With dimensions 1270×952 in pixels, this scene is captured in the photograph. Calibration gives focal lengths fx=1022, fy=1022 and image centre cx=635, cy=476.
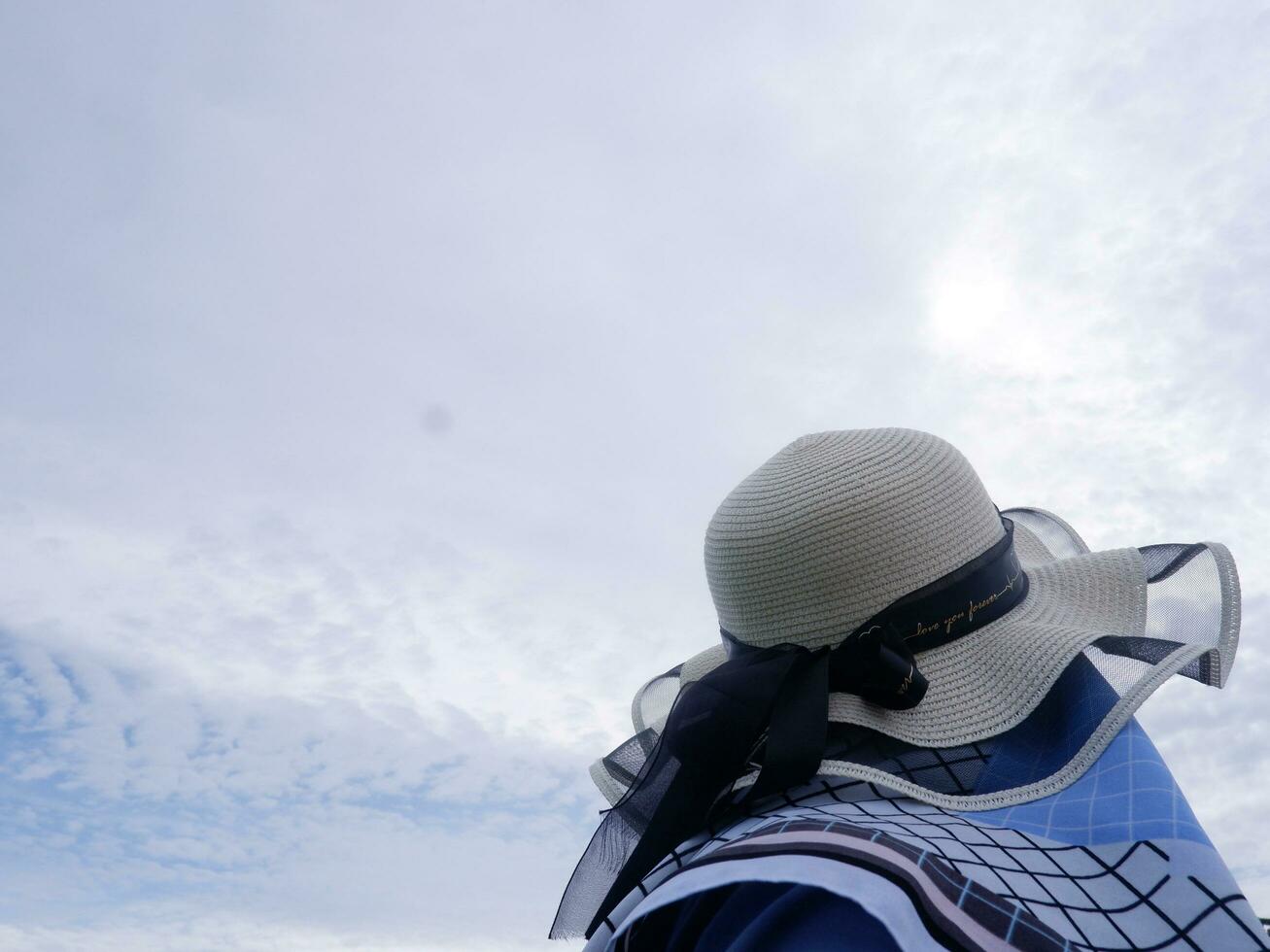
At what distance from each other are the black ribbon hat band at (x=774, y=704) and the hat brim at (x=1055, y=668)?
4cm

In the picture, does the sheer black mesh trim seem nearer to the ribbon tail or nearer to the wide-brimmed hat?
the wide-brimmed hat

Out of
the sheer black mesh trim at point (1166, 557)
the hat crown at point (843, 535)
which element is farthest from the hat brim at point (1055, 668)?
the hat crown at point (843, 535)

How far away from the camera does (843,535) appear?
1.62 metres

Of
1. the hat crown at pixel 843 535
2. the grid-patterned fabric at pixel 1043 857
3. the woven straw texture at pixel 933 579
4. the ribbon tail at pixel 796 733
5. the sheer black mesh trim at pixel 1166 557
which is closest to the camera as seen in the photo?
the grid-patterned fabric at pixel 1043 857

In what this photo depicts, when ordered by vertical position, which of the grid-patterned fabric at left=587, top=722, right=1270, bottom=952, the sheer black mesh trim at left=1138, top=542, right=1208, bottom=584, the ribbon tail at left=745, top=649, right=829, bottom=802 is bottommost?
the grid-patterned fabric at left=587, top=722, right=1270, bottom=952

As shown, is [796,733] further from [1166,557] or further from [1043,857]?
[1166,557]

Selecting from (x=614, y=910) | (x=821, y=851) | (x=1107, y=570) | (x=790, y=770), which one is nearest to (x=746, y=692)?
(x=790, y=770)

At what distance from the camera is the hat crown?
1615 millimetres

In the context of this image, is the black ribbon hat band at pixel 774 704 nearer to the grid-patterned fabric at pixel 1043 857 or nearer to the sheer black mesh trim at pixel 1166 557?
the grid-patterned fabric at pixel 1043 857

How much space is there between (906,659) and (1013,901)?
1.72 ft

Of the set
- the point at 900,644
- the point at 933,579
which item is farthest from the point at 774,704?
the point at 933,579

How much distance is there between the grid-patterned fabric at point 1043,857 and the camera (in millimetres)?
1000

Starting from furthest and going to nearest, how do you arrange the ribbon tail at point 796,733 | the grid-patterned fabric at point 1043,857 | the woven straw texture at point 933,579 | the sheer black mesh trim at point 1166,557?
the sheer black mesh trim at point 1166,557, the woven straw texture at point 933,579, the ribbon tail at point 796,733, the grid-patterned fabric at point 1043,857

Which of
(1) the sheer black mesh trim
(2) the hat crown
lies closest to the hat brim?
(1) the sheer black mesh trim
